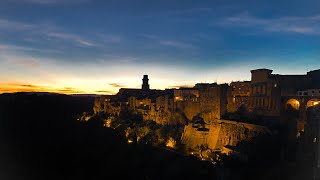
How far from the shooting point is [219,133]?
4019cm

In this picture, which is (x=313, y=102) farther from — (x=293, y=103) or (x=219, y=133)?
(x=219, y=133)

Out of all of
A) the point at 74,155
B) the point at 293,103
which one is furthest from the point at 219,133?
the point at 74,155

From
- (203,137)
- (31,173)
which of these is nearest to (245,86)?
(203,137)

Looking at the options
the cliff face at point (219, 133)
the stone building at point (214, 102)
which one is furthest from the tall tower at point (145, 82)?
the cliff face at point (219, 133)

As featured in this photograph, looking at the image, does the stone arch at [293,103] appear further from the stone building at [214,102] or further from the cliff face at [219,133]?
the stone building at [214,102]

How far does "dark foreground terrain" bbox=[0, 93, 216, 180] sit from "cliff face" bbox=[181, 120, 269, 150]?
11.6 feet

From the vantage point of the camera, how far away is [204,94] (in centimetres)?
4944

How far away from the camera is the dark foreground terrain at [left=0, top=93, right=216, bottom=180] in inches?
1603

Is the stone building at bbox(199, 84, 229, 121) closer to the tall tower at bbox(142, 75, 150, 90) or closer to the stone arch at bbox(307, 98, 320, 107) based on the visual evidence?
the stone arch at bbox(307, 98, 320, 107)

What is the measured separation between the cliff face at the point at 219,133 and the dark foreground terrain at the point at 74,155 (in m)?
3.54

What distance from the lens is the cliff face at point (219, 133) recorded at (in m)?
36.3

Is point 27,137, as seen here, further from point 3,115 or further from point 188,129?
point 188,129

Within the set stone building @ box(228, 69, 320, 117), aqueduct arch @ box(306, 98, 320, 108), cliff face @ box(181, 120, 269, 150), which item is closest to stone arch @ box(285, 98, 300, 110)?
stone building @ box(228, 69, 320, 117)

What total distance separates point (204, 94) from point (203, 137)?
29.5 ft
